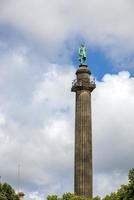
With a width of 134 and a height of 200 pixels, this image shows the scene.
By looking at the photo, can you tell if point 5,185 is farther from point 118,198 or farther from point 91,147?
point 91,147

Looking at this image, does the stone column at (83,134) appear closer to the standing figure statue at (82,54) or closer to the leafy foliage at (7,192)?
the standing figure statue at (82,54)

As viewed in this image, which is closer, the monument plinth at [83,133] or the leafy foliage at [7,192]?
the leafy foliage at [7,192]

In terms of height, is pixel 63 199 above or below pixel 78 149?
below

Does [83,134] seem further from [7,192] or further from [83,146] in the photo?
[7,192]

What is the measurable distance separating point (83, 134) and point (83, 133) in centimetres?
23

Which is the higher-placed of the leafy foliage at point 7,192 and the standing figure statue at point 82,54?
the standing figure statue at point 82,54

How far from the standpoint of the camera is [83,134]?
404 feet

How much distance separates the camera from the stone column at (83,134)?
120 metres

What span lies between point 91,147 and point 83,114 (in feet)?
22.9

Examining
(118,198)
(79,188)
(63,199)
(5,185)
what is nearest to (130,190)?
(118,198)

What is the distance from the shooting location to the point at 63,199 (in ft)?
357

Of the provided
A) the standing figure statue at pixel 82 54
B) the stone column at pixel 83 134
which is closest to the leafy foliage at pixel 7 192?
the stone column at pixel 83 134

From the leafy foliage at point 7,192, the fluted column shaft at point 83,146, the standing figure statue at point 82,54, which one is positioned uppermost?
the standing figure statue at point 82,54

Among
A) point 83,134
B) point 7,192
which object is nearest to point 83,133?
point 83,134
